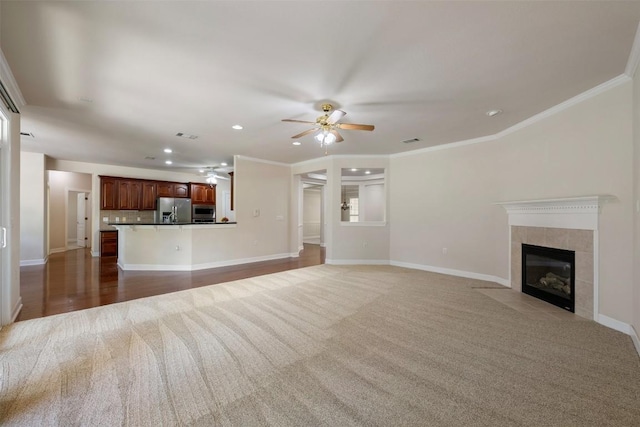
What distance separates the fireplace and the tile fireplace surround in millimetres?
73

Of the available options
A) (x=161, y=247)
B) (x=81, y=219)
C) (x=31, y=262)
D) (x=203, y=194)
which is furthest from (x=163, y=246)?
(x=81, y=219)

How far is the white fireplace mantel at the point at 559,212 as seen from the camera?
301 centimetres

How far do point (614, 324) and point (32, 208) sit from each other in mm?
10608

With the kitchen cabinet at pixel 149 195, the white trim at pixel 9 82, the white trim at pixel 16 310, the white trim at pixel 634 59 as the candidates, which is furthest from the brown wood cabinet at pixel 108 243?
the white trim at pixel 634 59

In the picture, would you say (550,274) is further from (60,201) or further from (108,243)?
(60,201)

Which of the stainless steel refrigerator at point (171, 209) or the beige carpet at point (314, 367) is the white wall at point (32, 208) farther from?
the beige carpet at point (314, 367)

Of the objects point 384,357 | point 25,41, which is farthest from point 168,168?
point 384,357

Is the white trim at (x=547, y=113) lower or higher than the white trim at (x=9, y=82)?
higher

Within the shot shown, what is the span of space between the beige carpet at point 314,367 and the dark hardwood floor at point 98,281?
543 millimetres

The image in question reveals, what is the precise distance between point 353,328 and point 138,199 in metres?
8.13

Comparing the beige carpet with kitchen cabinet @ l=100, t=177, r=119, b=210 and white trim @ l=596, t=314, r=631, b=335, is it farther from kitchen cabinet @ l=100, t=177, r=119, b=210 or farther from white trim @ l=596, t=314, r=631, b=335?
kitchen cabinet @ l=100, t=177, r=119, b=210

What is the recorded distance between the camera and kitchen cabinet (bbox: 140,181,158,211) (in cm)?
809

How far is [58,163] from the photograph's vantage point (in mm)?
6977

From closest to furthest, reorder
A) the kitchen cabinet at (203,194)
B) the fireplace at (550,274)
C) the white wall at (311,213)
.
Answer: the fireplace at (550,274)
the kitchen cabinet at (203,194)
the white wall at (311,213)
